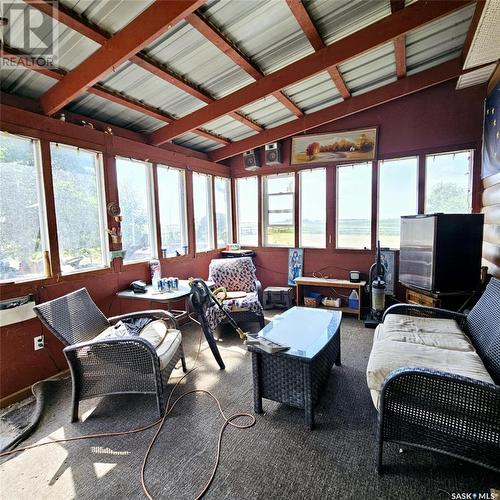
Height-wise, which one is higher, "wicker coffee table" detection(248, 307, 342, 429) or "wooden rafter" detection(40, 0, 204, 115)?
"wooden rafter" detection(40, 0, 204, 115)

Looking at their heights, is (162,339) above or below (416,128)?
below

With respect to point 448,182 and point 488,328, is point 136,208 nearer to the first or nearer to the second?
point 488,328

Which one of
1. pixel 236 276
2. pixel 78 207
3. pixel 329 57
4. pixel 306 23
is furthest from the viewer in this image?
pixel 236 276

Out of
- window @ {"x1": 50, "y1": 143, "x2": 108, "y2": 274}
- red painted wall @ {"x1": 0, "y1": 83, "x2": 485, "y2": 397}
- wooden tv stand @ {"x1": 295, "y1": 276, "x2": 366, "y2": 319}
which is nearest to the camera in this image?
red painted wall @ {"x1": 0, "y1": 83, "x2": 485, "y2": 397}

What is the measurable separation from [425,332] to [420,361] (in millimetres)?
582

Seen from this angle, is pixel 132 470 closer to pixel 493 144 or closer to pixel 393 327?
pixel 393 327

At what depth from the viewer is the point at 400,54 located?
2.96 metres

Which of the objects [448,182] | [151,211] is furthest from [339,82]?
[151,211]

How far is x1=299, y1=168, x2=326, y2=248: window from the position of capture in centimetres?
456

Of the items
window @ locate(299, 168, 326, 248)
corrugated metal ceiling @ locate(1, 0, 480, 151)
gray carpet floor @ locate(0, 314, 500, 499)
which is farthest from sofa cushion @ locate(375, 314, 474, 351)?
corrugated metal ceiling @ locate(1, 0, 480, 151)

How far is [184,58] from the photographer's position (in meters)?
2.46

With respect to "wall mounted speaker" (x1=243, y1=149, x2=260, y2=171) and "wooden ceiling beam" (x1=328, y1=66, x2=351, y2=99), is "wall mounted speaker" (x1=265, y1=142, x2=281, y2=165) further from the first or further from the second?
"wooden ceiling beam" (x1=328, y1=66, x2=351, y2=99)

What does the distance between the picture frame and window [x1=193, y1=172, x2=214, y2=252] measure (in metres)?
1.51

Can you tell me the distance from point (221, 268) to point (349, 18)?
10.00 ft
